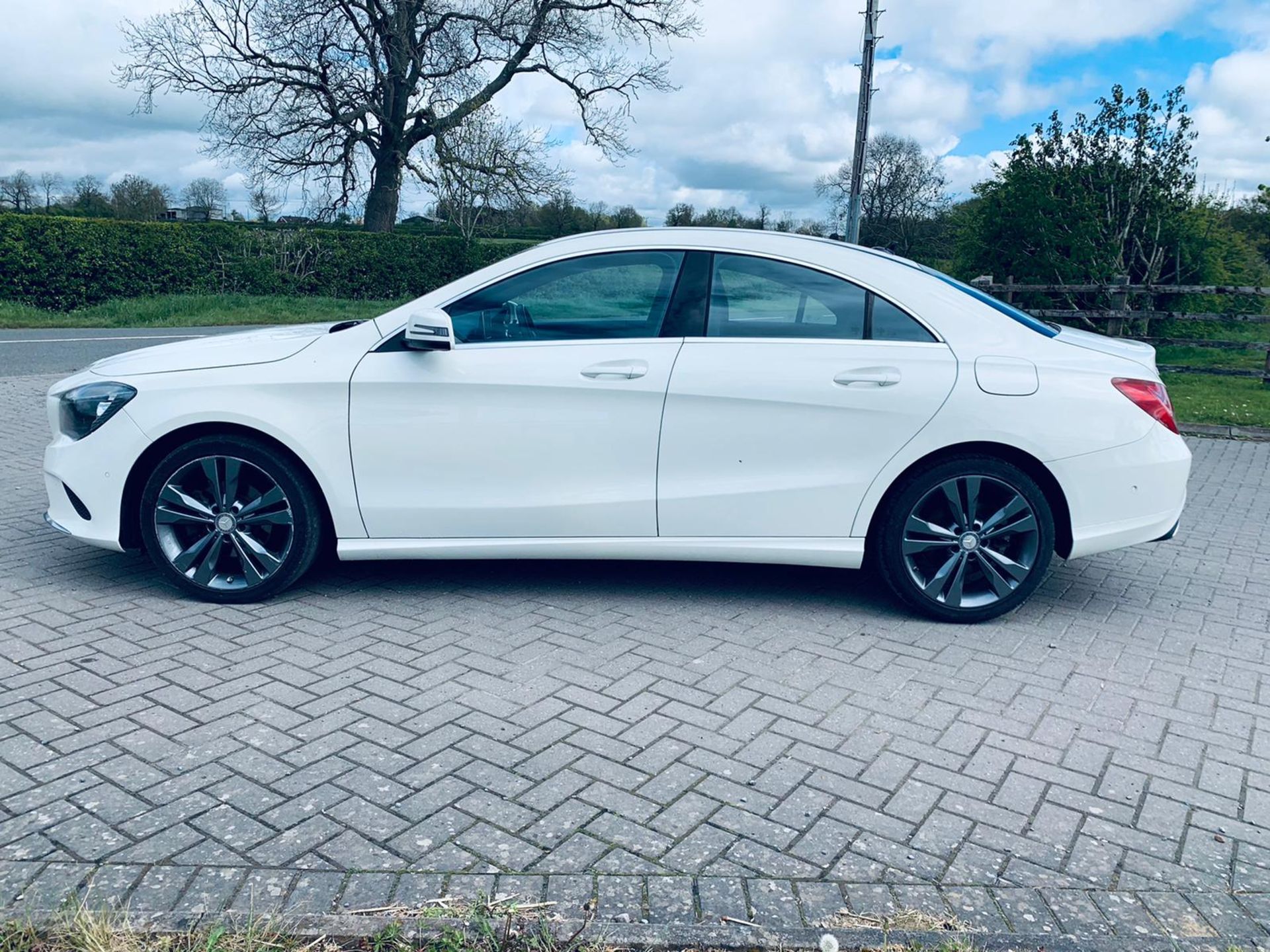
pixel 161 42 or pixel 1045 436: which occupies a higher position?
pixel 161 42

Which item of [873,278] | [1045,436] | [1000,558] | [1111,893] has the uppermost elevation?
[873,278]

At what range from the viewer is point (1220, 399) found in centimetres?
1261

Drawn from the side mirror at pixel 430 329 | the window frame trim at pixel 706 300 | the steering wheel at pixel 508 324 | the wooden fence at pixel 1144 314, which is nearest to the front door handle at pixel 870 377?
the window frame trim at pixel 706 300

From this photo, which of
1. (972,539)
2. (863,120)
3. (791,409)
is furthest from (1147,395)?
(863,120)

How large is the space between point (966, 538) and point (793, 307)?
125 cm

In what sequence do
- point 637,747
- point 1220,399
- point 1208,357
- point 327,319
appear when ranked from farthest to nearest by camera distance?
point 327,319, point 1208,357, point 1220,399, point 637,747

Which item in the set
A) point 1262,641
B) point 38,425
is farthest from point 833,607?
point 38,425

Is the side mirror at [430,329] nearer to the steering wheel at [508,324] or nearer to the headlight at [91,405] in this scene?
the steering wheel at [508,324]

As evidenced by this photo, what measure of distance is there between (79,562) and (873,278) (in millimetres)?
4066

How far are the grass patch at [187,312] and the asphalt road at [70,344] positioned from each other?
548mm

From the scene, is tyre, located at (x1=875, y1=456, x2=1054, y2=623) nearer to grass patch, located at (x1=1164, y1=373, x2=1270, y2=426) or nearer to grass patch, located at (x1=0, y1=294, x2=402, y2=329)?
grass patch, located at (x1=1164, y1=373, x2=1270, y2=426)

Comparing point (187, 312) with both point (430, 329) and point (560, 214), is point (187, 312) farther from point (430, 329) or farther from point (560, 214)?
point (430, 329)

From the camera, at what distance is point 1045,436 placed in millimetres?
4520

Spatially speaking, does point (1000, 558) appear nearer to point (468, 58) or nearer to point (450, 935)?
point (450, 935)
